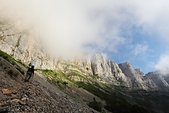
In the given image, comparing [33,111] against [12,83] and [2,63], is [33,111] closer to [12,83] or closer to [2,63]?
[12,83]

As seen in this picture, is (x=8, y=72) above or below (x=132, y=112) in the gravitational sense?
above

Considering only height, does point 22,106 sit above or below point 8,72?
below

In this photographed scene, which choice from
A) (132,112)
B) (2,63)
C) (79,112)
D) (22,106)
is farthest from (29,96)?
(132,112)

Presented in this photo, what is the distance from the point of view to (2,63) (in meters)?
50.4

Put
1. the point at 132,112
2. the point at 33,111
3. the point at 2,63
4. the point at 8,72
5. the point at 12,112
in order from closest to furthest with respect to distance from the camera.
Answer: the point at 12,112 → the point at 33,111 → the point at 8,72 → the point at 2,63 → the point at 132,112

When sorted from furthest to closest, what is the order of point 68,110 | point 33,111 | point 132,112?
1. point 132,112
2. point 68,110
3. point 33,111

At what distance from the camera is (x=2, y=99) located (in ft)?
110

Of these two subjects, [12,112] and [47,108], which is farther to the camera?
[47,108]

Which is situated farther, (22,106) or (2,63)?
(2,63)

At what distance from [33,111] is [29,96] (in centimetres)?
572

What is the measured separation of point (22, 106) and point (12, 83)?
10906 mm

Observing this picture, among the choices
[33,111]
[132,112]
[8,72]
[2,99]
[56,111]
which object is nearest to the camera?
[33,111]

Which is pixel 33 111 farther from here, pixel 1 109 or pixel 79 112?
pixel 79 112

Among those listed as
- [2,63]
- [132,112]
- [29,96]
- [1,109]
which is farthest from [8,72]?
[132,112]
